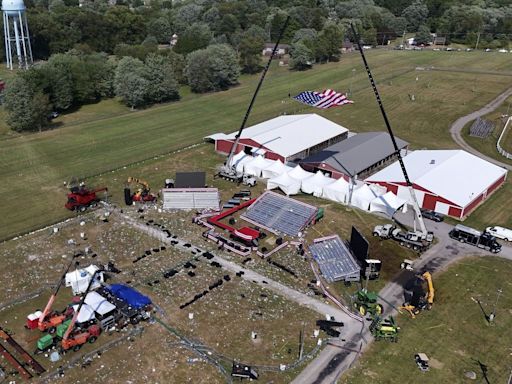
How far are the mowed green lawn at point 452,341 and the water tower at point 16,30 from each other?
113627 millimetres

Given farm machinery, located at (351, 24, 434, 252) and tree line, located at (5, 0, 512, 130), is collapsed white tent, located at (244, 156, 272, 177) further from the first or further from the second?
tree line, located at (5, 0, 512, 130)

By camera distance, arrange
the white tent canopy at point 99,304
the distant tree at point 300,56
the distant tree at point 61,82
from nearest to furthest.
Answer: the white tent canopy at point 99,304
the distant tree at point 61,82
the distant tree at point 300,56

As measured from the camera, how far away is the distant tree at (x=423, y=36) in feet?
559

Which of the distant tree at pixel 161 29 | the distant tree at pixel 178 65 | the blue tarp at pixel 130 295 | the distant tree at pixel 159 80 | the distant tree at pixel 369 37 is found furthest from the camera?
the distant tree at pixel 369 37

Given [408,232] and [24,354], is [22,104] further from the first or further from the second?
[408,232]

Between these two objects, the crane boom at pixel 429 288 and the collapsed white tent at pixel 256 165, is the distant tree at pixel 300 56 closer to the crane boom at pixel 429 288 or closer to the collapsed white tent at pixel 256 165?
the collapsed white tent at pixel 256 165

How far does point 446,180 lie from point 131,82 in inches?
2489

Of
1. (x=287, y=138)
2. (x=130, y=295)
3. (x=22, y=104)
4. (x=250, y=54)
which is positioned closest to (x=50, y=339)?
(x=130, y=295)

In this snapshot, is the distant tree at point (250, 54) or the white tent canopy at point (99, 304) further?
the distant tree at point (250, 54)

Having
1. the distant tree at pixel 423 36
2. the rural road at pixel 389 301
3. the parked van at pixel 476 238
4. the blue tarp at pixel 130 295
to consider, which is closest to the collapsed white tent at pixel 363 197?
the rural road at pixel 389 301

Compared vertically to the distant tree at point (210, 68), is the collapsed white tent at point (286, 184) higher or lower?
lower

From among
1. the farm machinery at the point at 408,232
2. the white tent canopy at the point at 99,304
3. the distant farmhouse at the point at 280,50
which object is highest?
the distant farmhouse at the point at 280,50

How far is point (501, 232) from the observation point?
51.4 meters

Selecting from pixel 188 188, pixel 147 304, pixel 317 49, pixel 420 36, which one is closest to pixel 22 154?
pixel 188 188
